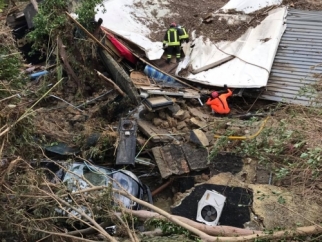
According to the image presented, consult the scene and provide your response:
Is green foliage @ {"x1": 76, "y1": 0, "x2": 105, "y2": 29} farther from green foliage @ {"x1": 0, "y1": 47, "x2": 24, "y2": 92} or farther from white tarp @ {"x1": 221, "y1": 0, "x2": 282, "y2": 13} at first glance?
white tarp @ {"x1": 221, "y1": 0, "x2": 282, "y2": 13}

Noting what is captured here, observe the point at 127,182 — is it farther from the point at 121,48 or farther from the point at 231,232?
the point at 121,48

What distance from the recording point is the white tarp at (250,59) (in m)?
7.57

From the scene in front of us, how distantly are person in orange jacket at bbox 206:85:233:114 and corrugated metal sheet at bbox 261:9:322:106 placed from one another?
2.22ft

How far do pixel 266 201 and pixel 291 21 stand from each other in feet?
15.1

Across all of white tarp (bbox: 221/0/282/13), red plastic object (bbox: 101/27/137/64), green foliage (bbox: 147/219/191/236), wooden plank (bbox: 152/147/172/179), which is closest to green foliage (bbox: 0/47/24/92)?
wooden plank (bbox: 152/147/172/179)

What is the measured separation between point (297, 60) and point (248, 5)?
2.05m

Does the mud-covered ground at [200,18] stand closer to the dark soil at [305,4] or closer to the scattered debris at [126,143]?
the dark soil at [305,4]

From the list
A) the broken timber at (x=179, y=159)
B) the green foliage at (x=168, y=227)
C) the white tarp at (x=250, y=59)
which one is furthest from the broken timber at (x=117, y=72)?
the green foliage at (x=168, y=227)

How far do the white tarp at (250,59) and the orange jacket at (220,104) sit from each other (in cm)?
31

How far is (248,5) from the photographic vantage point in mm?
9281

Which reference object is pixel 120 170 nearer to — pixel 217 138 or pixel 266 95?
pixel 217 138

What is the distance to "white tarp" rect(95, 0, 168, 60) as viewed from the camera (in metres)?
8.30

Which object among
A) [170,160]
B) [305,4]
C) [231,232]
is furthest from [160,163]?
[305,4]

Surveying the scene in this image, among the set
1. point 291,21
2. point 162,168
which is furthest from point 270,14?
point 162,168
